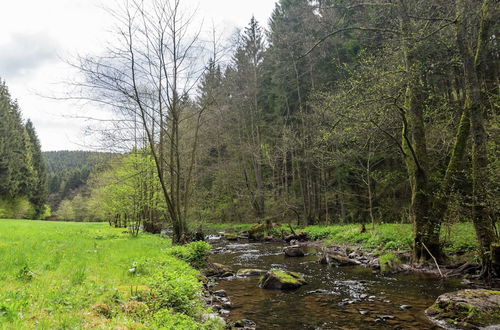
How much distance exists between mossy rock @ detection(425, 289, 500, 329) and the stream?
0.29 m

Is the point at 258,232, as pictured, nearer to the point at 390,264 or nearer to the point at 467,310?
the point at 390,264

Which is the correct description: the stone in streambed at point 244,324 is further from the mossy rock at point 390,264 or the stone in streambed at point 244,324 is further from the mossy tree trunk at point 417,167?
the mossy tree trunk at point 417,167

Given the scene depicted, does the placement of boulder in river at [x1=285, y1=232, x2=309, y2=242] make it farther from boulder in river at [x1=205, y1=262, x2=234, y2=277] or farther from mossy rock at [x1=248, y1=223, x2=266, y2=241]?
boulder in river at [x1=205, y1=262, x2=234, y2=277]

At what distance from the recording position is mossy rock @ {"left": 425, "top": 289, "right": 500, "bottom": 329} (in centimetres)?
543

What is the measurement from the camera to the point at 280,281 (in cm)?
873

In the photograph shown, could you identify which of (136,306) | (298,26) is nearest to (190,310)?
(136,306)

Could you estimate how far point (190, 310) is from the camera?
5.00m

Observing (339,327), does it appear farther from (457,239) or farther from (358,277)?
(457,239)

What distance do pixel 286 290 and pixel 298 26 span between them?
26.1m

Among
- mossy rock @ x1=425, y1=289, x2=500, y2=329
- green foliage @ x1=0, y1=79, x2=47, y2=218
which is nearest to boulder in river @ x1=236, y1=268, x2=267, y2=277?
mossy rock @ x1=425, y1=289, x2=500, y2=329

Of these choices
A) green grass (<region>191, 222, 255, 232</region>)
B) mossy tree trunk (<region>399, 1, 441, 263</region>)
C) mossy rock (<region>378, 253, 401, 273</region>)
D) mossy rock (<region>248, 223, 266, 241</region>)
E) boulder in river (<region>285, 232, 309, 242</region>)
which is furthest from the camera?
green grass (<region>191, 222, 255, 232</region>)

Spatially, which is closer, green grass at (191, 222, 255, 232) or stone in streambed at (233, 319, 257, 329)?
stone in streambed at (233, 319, 257, 329)

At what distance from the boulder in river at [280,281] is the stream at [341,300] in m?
0.22

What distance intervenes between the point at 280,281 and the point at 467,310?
442 cm
